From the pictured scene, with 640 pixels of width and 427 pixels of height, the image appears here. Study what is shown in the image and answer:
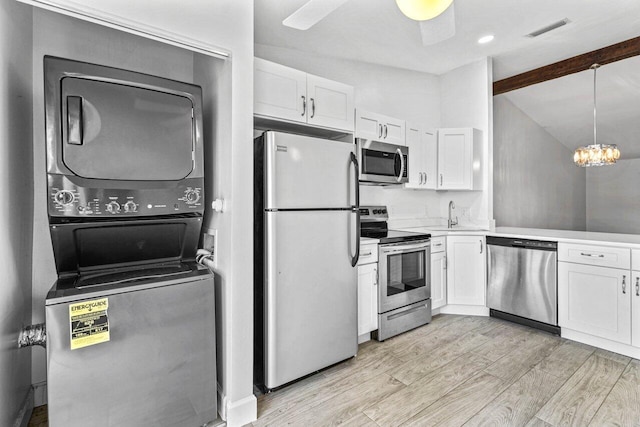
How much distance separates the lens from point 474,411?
1.91 m

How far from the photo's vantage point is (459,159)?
149 inches

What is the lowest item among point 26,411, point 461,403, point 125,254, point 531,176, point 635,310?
point 461,403

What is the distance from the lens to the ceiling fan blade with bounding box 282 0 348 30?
1.63 meters

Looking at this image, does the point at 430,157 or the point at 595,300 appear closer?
the point at 595,300

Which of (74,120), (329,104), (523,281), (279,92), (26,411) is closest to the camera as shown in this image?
(74,120)

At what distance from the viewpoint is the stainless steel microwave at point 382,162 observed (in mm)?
3047

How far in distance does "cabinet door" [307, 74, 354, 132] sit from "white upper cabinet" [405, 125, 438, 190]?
1.07m

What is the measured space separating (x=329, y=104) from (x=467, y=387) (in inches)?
90.4

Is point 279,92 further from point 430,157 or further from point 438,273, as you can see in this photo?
point 438,273

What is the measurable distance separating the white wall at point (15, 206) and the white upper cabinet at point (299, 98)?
123cm

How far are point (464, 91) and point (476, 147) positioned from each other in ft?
2.60

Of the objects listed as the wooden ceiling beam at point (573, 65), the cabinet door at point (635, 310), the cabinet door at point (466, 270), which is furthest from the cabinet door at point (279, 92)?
the wooden ceiling beam at point (573, 65)

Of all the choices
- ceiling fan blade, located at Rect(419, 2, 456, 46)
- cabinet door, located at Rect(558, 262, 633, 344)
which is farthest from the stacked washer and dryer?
cabinet door, located at Rect(558, 262, 633, 344)

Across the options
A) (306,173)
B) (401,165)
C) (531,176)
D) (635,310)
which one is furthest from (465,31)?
(531,176)
